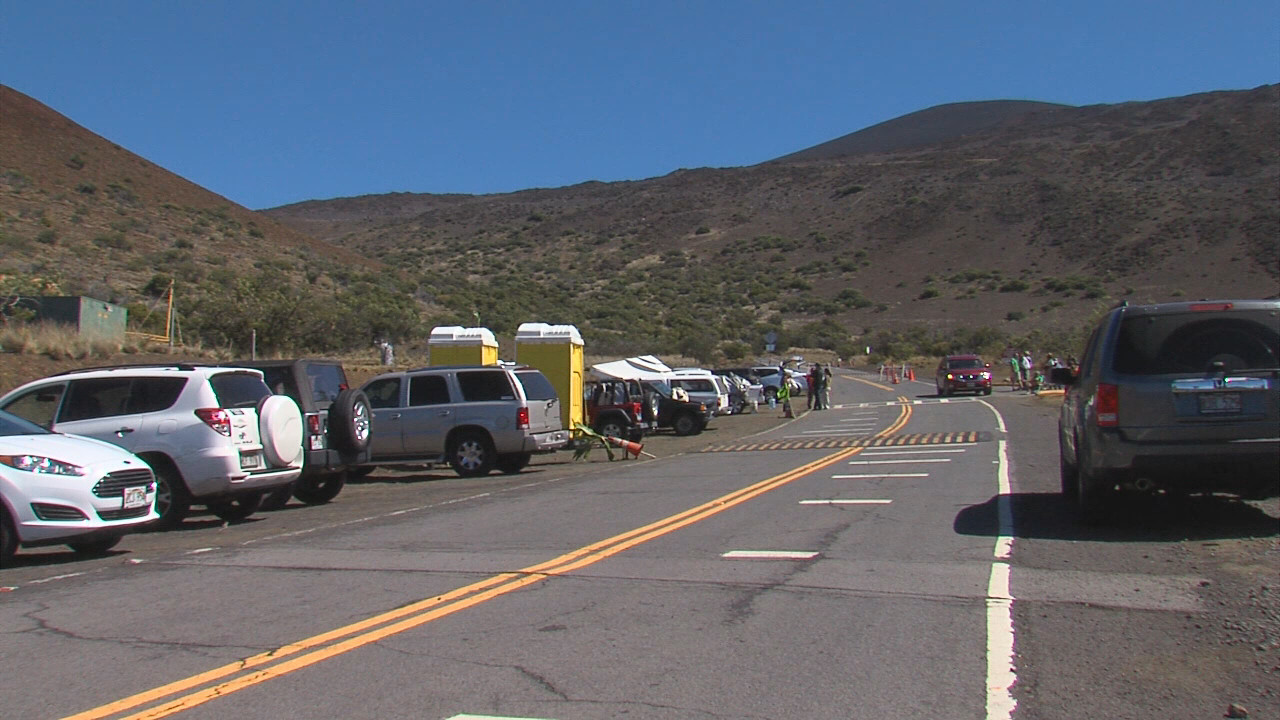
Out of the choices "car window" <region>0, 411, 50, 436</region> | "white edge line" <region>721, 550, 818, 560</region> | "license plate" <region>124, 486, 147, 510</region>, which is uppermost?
"car window" <region>0, 411, 50, 436</region>

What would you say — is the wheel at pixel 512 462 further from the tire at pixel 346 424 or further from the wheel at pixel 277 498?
the tire at pixel 346 424

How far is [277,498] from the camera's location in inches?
569

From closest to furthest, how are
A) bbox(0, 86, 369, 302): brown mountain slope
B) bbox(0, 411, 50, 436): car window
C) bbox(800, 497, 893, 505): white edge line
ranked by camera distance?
bbox(0, 411, 50, 436): car window
bbox(800, 497, 893, 505): white edge line
bbox(0, 86, 369, 302): brown mountain slope

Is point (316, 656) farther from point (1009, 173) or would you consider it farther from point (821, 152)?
point (821, 152)

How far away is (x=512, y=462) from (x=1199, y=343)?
12218 mm

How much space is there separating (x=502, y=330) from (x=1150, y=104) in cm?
10744

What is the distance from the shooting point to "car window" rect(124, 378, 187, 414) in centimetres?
1233

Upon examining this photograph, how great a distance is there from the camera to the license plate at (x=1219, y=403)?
9.52 meters

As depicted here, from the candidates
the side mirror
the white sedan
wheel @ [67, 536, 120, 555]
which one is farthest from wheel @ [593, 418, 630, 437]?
the white sedan

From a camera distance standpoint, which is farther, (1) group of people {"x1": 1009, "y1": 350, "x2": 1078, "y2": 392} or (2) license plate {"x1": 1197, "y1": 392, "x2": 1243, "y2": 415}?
(1) group of people {"x1": 1009, "y1": 350, "x2": 1078, "y2": 392}

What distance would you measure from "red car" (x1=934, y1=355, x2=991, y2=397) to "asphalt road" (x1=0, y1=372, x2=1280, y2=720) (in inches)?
1210

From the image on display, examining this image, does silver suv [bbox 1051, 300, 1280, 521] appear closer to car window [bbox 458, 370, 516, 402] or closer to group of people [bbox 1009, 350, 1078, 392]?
car window [bbox 458, 370, 516, 402]

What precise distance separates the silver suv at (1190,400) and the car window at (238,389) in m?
8.92

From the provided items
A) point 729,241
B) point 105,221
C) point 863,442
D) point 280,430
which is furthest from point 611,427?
point 729,241
